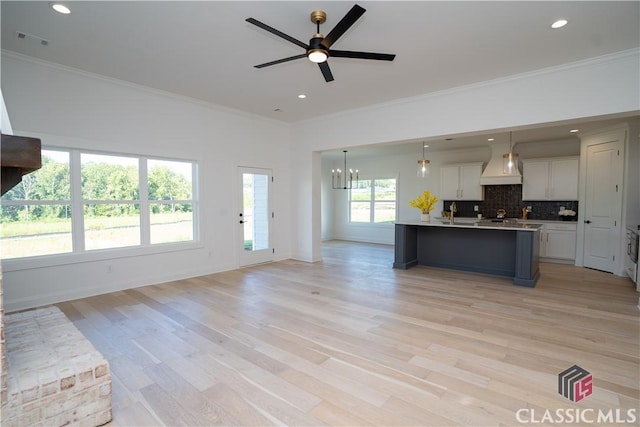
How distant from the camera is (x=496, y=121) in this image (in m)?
4.43

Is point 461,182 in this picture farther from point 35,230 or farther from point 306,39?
point 35,230

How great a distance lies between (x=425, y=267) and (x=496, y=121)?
2.97 metres

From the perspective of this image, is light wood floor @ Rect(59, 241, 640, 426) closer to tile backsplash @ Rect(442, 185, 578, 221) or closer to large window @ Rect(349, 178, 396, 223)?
tile backsplash @ Rect(442, 185, 578, 221)

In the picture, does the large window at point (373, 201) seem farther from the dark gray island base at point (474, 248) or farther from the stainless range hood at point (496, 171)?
the dark gray island base at point (474, 248)

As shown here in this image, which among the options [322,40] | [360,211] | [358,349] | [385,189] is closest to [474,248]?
[358,349]

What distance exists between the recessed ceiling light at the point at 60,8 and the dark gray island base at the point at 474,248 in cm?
536

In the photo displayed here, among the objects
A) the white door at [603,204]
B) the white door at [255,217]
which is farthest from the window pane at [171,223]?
the white door at [603,204]

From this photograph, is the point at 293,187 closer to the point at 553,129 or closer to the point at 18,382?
the point at 553,129

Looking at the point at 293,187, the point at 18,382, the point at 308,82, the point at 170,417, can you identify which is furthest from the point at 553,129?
the point at 18,382

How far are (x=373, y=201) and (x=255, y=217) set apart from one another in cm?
464

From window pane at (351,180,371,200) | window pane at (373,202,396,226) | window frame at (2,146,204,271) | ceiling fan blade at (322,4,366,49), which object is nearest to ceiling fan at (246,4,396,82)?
ceiling fan blade at (322,4,366,49)

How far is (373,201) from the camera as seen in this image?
1000cm

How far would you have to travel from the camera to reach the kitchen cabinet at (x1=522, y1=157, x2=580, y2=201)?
6.61m

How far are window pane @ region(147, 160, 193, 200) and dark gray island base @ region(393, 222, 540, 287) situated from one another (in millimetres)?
3956
